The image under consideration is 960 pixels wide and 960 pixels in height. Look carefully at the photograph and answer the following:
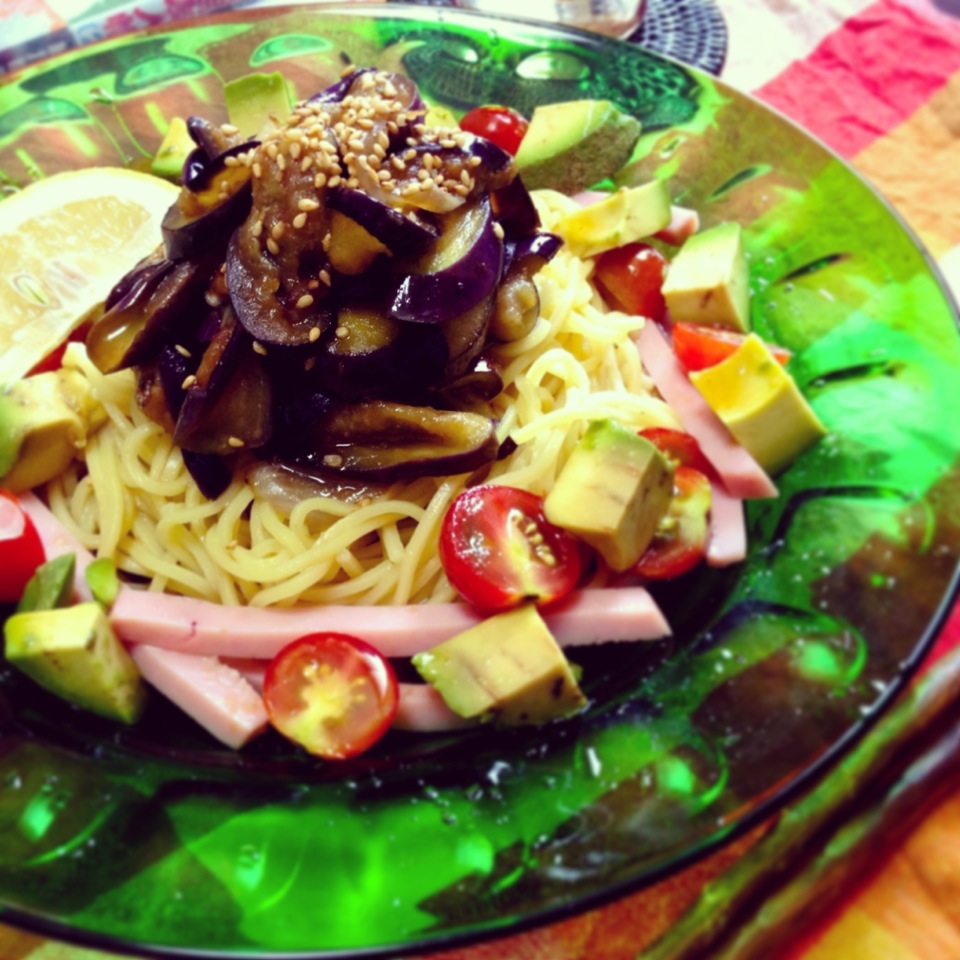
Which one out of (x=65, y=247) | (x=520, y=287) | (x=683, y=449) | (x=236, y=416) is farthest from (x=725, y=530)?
(x=65, y=247)

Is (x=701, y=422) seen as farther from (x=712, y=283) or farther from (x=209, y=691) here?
(x=209, y=691)

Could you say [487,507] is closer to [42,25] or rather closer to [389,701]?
[389,701]

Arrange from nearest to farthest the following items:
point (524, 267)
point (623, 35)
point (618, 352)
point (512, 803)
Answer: point (512, 803) → point (524, 267) → point (618, 352) → point (623, 35)

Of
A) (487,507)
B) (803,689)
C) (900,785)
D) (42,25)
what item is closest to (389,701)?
(487,507)

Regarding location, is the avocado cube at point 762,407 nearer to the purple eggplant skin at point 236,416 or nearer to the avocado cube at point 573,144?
the avocado cube at point 573,144

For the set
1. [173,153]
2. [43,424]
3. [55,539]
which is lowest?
[55,539]
